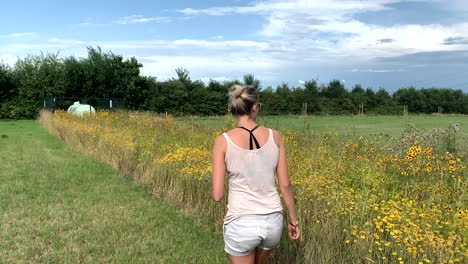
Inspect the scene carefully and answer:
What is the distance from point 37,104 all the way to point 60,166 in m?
22.3

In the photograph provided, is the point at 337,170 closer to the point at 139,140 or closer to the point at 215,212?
the point at 215,212

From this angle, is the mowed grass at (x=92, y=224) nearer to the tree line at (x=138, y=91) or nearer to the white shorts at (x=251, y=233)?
the white shorts at (x=251, y=233)

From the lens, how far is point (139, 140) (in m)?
9.38

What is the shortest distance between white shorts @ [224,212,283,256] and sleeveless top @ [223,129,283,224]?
4 cm

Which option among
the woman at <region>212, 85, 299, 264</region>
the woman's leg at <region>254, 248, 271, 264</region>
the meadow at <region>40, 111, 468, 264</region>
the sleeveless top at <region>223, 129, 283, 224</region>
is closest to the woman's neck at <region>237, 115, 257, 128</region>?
the woman at <region>212, 85, 299, 264</region>

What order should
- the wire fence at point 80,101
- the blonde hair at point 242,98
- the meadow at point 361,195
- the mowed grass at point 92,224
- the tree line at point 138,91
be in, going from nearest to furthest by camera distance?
the blonde hair at point 242,98
the meadow at point 361,195
the mowed grass at point 92,224
the wire fence at point 80,101
the tree line at point 138,91

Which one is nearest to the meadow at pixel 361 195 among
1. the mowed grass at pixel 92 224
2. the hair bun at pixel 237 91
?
the mowed grass at pixel 92 224

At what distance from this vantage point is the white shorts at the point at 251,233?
2564 millimetres

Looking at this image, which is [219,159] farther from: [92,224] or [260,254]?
[92,224]

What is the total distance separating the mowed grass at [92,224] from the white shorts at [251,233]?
5.90 ft

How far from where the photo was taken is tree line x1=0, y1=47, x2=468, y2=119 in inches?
1149

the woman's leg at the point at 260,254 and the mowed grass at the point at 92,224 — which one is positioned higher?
the woman's leg at the point at 260,254

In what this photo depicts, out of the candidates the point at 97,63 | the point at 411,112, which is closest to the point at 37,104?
the point at 97,63

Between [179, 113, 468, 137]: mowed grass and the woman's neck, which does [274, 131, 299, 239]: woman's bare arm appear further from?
[179, 113, 468, 137]: mowed grass
